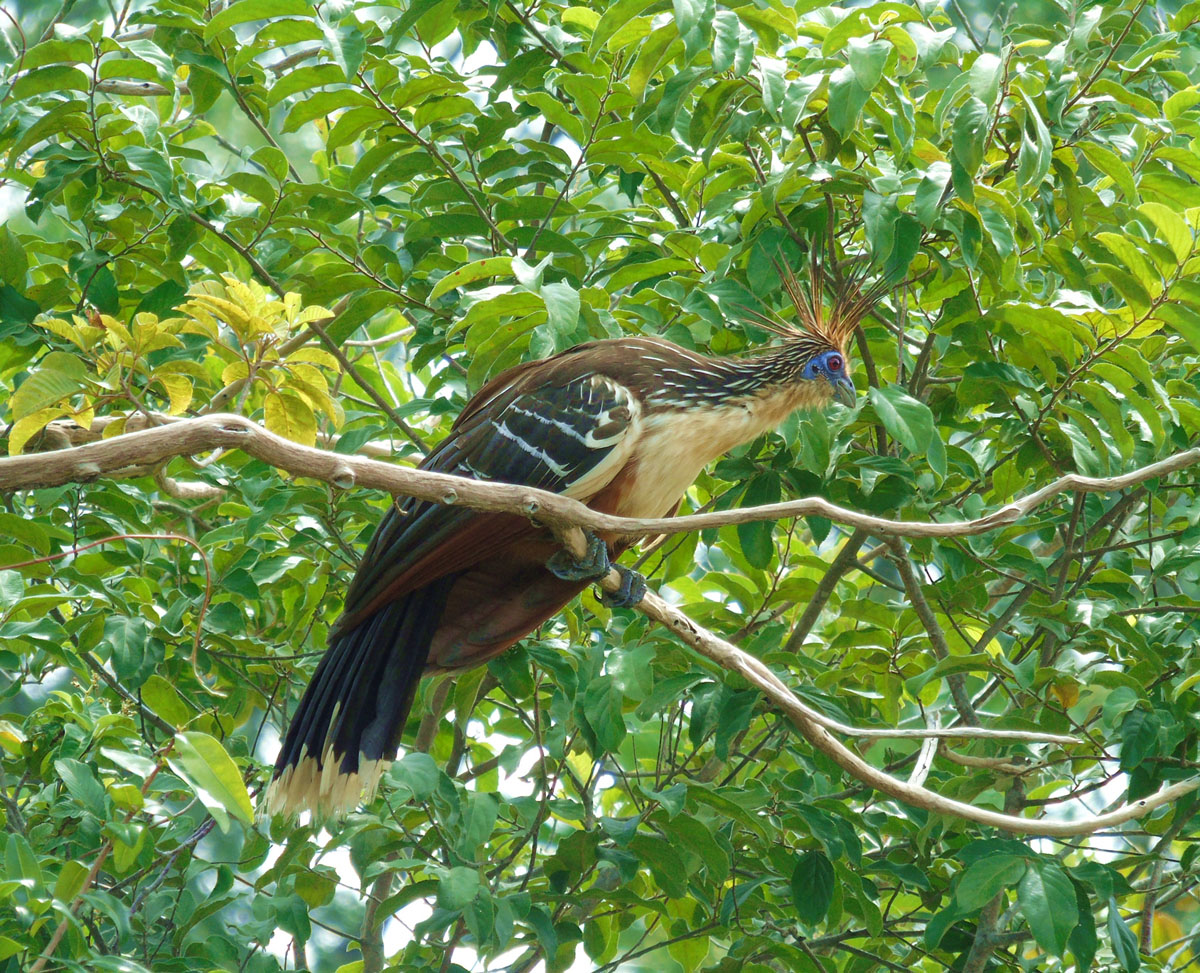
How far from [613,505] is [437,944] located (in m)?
1.36

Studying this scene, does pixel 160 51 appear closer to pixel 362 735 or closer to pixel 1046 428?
pixel 362 735

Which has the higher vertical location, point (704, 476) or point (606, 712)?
point (704, 476)

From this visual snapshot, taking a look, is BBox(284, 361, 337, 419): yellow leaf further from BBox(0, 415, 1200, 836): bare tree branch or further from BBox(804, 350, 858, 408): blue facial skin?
BBox(804, 350, 858, 408): blue facial skin

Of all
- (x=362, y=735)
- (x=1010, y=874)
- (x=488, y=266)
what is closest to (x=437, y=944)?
(x=362, y=735)

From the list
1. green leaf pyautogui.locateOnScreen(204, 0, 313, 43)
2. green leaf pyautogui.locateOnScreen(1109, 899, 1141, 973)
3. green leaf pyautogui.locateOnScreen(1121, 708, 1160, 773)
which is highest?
green leaf pyautogui.locateOnScreen(204, 0, 313, 43)

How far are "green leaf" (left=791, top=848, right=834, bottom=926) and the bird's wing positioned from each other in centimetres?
102

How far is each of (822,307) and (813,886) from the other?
1533 mm

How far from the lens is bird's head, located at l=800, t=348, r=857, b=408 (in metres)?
3.28

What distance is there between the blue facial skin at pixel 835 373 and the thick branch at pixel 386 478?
0.95 m

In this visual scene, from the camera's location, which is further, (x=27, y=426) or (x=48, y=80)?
(x=48, y=80)

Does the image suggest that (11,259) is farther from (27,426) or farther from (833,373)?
(833,373)

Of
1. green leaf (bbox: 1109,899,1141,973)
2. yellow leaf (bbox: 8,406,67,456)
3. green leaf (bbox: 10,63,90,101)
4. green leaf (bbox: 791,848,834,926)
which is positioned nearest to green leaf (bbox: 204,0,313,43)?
green leaf (bbox: 10,63,90,101)

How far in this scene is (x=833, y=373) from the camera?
3293mm

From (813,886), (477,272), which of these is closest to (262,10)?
(477,272)
